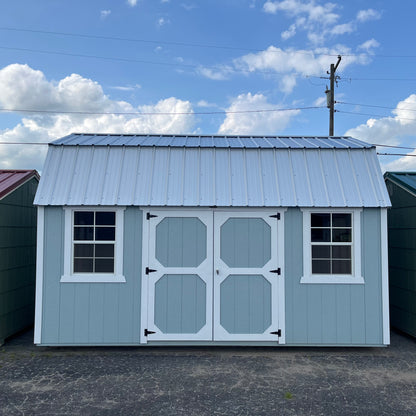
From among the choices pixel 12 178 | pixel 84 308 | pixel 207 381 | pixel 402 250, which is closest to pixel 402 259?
pixel 402 250

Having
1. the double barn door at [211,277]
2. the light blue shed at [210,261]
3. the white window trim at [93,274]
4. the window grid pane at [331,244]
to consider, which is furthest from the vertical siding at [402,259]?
the white window trim at [93,274]

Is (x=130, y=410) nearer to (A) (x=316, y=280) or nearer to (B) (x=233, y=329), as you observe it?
(B) (x=233, y=329)

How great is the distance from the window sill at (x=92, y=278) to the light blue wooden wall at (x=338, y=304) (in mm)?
2742

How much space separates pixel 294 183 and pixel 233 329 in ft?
8.52

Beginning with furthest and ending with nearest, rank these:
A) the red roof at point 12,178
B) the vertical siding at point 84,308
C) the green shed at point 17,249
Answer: the red roof at point 12,178 → the green shed at point 17,249 → the vertical siding at point 84,308

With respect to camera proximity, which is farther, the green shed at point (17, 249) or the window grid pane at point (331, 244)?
the green shed at point (17, 249)

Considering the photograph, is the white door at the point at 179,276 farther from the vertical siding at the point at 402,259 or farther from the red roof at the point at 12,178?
the vertical siding at the point at 402,259

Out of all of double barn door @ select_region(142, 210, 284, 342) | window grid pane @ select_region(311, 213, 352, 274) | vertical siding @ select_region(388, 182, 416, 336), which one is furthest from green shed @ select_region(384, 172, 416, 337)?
double barn door @ select_region(142, 210, 284, 342)

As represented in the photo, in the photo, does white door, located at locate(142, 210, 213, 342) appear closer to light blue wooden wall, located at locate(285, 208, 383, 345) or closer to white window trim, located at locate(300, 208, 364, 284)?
light blue wooden wall, located at locate(285, 208, 383, 345)

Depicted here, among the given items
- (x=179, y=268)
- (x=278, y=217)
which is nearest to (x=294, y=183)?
(x=278, y=217)

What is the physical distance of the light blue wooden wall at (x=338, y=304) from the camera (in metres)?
5.41

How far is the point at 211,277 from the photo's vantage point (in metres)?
5.46

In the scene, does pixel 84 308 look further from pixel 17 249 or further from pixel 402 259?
pixel 402 259

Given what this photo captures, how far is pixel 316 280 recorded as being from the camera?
5.45 metres
